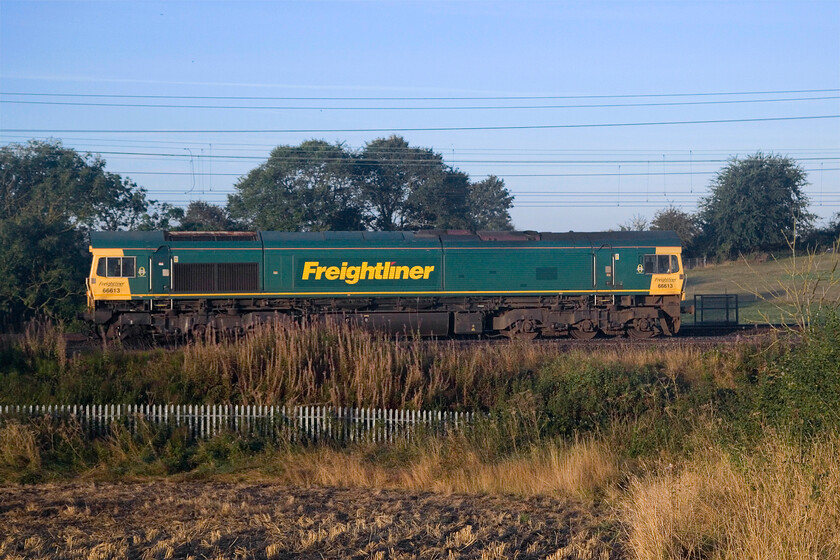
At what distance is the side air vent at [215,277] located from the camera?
75.5 feet

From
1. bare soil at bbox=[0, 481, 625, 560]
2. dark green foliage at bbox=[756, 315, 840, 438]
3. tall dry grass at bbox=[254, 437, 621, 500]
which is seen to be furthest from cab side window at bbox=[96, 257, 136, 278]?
dark green foliage at bbox=[756, 315, 840, 438]

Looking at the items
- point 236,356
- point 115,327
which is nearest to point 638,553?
point 236,356

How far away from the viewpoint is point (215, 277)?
76.0 feet

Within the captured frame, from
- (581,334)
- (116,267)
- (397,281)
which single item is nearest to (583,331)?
(581,334)

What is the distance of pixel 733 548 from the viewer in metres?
7.20

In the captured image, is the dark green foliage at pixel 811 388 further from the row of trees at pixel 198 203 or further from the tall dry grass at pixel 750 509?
the row of trees at pixel 198 203

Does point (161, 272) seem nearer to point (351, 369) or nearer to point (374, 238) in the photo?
point (374, 238)

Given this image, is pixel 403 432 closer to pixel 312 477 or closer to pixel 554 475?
pixel 312 477

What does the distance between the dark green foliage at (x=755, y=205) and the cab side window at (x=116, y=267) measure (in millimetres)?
47565

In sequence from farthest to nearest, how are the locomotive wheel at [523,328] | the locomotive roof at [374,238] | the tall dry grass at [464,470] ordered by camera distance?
the locomotive wheel at [523,328], the locomotive roof at [374,238], the tall dry grass at [464,470]

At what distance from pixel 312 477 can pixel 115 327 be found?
1316cm

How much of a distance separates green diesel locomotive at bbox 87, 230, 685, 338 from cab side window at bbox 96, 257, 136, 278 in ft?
0.10

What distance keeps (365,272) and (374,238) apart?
1.26 m

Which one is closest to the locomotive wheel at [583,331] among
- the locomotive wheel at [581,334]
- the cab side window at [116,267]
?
the locomotive wheel at [581,334]
